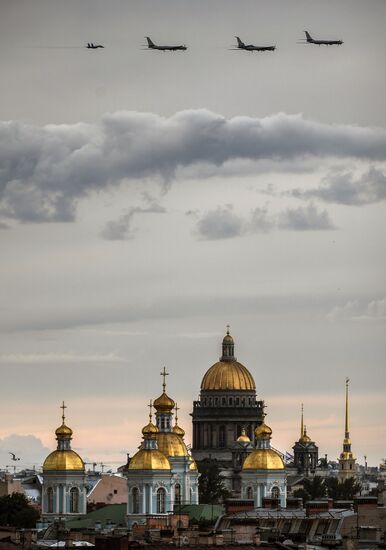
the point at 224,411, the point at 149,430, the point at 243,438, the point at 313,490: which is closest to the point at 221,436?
the point at 224,411

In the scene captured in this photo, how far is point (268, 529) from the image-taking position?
298 ft

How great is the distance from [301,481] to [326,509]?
9041cm

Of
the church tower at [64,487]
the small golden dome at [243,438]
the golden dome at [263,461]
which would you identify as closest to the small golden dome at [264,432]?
the golden dome at [263,461]

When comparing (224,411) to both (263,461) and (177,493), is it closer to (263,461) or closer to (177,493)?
(263,461)

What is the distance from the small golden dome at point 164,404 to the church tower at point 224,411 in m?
30.4

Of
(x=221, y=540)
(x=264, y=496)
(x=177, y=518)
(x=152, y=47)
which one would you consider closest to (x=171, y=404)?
(x=264, y=496)

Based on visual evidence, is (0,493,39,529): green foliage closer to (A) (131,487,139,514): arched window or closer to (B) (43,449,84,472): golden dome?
(B) (43,449,84,472): golden dome

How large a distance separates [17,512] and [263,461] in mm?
14342

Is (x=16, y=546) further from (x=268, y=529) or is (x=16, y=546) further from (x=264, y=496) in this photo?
(x=264, y=496)

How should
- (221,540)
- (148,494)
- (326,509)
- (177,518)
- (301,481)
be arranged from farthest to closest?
(301,481) < (148,494) < (177,518) < (326,509) < (221,540)

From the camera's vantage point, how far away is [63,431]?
490 ft

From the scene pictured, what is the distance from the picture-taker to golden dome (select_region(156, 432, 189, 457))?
15112cm

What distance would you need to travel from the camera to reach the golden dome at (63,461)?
147 metres

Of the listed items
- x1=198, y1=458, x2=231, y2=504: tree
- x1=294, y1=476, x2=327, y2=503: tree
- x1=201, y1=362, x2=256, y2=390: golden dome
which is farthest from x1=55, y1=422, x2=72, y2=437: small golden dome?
x1=201, y1=362, x2=256, y2=390: golden dome
